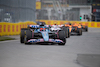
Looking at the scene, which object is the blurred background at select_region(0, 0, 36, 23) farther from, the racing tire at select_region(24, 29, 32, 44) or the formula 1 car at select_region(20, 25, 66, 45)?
the racing tire at select_region(24, 29, 32, 44)

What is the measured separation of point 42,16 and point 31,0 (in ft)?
150

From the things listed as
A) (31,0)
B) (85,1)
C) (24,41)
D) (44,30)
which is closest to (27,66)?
(24,41)

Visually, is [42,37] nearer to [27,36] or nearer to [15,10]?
[27,36]

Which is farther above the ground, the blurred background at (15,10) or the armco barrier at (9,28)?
the blurred background at (15,10)

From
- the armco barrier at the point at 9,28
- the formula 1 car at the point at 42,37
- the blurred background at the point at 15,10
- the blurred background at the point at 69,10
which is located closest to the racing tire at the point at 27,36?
the formula 1 car at the point at 42,37

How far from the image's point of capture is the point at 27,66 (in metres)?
7.72

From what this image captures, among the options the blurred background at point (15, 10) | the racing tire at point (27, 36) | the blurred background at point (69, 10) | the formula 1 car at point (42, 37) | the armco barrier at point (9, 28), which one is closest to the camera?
the formula 1 car at point (42, 37)

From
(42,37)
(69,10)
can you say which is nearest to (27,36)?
(42,37)

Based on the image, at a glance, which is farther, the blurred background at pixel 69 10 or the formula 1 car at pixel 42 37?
the blurred background at pixel 69 10

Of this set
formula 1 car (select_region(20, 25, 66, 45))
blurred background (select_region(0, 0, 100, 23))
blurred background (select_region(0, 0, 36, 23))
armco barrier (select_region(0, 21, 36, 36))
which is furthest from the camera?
blurred background (select_region(0, 0, 100, 23))

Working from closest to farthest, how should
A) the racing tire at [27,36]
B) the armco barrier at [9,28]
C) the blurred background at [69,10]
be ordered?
the racing tire at [27,36] → the armco barrier at [9,28] → the blurred background at [69,10]

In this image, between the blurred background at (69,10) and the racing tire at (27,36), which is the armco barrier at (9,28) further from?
the racing tire at (27,36)

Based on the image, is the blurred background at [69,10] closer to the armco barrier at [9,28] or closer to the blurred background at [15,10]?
the blurred background at [15,10]

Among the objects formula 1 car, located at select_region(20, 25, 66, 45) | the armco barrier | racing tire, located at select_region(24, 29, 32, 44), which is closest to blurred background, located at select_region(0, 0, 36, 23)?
the armco barrier
